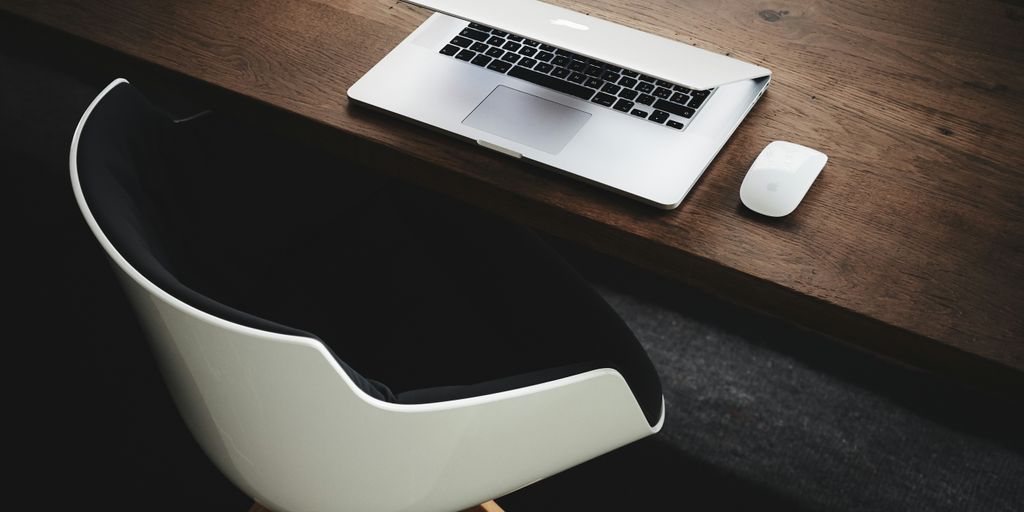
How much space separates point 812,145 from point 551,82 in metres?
0.30

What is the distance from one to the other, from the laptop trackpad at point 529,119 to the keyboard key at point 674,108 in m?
0.08

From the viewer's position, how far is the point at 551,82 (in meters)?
1.13

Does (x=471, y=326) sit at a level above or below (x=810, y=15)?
below

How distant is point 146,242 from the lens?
89 centimetres

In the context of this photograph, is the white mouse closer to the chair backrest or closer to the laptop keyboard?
the laptop keyboard

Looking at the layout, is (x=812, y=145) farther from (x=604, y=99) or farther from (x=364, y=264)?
(x=364, y=264)

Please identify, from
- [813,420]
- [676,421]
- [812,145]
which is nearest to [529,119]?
[812,145]

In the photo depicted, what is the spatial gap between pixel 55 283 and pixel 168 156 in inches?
40.1

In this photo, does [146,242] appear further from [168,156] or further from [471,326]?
[471,326]

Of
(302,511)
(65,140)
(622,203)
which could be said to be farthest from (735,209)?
(65,140)

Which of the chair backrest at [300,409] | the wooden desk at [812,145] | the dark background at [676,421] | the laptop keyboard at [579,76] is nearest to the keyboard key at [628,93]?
the laptop keyboard at [579,76]

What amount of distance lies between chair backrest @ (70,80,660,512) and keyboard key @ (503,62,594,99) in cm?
34

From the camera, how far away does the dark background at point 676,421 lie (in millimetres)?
1600

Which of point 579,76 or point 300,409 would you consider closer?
point 300,409
